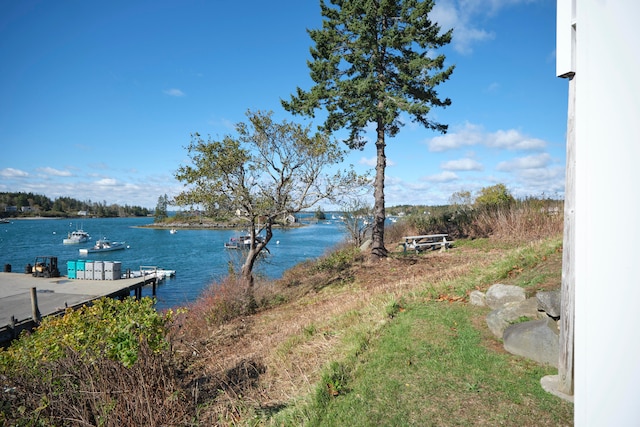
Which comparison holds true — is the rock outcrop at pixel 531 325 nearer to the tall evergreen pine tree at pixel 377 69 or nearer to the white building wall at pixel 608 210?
the white building wall at pixel 608 210

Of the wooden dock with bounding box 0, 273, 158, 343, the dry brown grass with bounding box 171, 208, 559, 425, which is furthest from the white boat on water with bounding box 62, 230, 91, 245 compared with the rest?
the dry brown grass with bounding box 171, 208, 559, 425

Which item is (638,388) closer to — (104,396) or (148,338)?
(148,338)

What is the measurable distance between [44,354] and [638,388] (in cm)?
601

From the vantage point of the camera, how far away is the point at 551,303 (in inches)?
179

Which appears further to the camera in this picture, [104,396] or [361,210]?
[361,210]

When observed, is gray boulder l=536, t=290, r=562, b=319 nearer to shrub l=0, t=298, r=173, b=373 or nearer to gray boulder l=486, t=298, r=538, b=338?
gray boulder l=486, t=298, r=538, b=338

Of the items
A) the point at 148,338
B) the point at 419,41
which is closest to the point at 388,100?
the point at 419,41

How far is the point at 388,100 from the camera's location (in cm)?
1457

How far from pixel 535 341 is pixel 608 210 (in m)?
3.49

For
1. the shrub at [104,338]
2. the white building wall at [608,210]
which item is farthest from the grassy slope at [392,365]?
the white building wall at [608,210]

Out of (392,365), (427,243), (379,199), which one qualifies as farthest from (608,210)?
(427,243)

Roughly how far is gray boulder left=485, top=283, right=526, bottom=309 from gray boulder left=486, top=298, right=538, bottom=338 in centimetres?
53

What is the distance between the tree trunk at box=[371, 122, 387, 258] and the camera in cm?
1515

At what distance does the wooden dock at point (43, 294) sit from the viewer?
15961 millimetres
